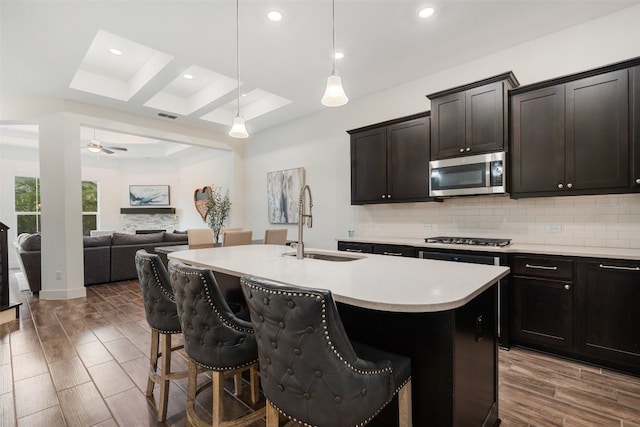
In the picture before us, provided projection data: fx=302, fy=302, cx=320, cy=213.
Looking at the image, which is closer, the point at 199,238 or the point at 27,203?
the point at 199,238

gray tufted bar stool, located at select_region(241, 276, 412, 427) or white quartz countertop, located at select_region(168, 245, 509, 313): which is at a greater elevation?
white quartz countertop, located at select_region(168, 245, 509, 313)

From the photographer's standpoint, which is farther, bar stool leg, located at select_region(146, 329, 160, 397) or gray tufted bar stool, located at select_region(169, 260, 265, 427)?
bar stool leg, located at select_region(146, 329, 160, 397)

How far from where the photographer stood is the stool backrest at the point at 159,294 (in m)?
1.84

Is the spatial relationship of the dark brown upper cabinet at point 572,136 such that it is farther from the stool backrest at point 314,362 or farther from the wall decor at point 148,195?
the wall decor at point 148,195

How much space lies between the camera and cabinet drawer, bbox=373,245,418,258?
338cm

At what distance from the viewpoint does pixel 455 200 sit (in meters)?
3.72

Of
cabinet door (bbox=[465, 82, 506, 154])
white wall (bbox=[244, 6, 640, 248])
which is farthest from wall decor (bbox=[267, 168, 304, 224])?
cabinet door (bbox=[465, 82, 506, 154])

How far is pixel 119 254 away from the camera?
552 centimetres

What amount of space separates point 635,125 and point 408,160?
1974 millimetres

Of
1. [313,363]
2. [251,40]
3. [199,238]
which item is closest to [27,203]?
[199,238]

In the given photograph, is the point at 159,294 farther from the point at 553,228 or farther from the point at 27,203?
the point at 27,203

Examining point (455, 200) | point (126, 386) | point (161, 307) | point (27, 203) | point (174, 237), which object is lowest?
point (126, 386)

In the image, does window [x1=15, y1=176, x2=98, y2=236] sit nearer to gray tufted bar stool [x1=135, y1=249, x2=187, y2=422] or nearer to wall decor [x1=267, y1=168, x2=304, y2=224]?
wall decor [x1=267, y1=168, x2=304, y2=224]

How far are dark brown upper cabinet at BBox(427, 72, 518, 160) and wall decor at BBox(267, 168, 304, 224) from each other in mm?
2785
